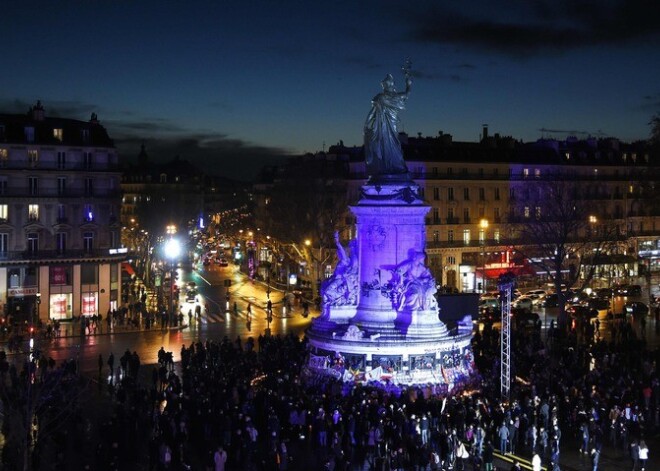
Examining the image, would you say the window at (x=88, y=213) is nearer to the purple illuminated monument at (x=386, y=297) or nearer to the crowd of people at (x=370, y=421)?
the crowd of people at (x=370, y=421)

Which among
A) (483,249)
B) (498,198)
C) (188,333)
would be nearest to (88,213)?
(188,333)

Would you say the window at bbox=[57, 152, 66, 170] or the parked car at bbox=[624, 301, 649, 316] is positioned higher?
the window at bbox=[57, 152, 66, 170]

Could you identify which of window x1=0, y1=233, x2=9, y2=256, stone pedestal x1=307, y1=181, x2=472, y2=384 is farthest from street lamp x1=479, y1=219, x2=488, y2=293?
stone pedestal x1=307, y1=181, x2=472, y2=384

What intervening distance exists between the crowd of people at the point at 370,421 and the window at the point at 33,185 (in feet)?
89.9

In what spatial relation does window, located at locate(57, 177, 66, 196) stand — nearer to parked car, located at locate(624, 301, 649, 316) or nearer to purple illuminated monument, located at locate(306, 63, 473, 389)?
purple illuminated monument, located at locate(306, 63, 473, 389)

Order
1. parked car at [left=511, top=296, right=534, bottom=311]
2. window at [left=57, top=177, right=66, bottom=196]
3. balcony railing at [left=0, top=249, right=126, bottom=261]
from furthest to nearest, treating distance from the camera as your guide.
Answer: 1. parked car at [left=511, top=296, right=534, bottom=311]
2. window at [left=57, top=177, right=66, bottom=196]
3. balcony railing at [left=0, top=249, right=126, bottom=261]

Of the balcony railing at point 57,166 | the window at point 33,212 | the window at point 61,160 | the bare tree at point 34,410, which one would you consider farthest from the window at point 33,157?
the bare tree at point 34,410

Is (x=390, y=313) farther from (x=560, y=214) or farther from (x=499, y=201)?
(x=499, y=201)

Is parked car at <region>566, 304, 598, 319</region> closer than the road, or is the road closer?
the road

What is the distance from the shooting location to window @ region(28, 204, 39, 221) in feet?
188

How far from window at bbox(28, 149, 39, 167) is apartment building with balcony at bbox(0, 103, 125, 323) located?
0.19ft

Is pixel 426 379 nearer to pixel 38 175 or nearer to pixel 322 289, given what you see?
pixel 322 289

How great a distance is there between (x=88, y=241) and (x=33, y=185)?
5.23 metres

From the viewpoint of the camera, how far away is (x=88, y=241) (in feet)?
195
